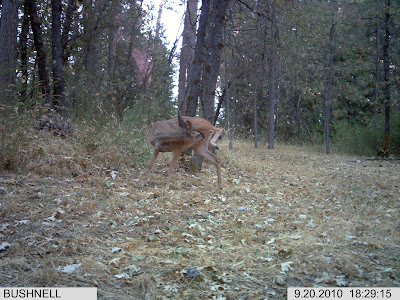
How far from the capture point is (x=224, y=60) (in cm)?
1462

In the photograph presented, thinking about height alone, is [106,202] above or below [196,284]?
above

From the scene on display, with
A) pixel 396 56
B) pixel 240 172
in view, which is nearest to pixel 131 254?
pixel 240 172

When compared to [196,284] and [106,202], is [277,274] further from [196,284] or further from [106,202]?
[106,202]

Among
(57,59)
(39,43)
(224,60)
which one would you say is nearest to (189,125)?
(57,59)

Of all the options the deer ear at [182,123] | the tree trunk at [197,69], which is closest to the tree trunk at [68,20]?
the tree trunk at [197,69]

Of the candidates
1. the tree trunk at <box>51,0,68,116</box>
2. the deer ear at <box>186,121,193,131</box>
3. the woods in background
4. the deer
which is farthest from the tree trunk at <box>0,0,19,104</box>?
the deer ear at <box>186,121,193,131</box>

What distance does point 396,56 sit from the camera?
20141 millimetres

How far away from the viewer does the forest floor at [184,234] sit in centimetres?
374

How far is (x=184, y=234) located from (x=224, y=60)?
1038 cm

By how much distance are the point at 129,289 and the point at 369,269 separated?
8.12ft

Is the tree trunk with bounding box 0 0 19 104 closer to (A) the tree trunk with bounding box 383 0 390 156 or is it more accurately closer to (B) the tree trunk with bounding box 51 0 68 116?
(B) the tree trunk with bounding box 51 0 68 116

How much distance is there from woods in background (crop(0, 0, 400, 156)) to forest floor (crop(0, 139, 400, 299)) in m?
2.94

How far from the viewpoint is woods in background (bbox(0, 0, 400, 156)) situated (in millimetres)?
10195

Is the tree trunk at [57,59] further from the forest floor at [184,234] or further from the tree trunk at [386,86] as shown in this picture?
the tree trunk at [386,86]
